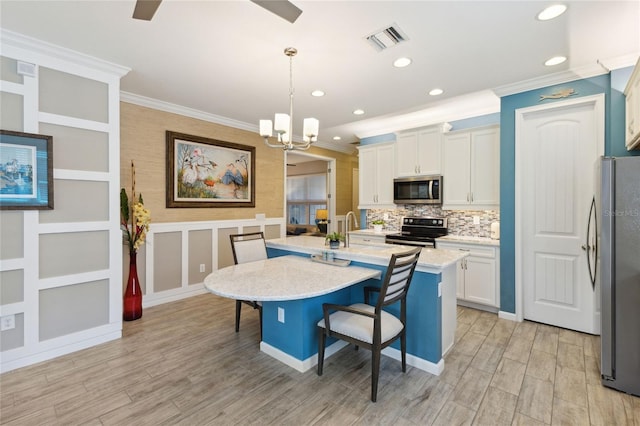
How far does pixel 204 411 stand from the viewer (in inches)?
76.5

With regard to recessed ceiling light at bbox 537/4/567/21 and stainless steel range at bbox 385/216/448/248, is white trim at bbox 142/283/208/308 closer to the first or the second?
stainless steel range at bbox 385/216/448/248

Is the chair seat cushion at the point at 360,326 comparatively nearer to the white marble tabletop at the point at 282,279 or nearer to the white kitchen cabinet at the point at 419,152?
the white marble tabletop at the point at 282,279

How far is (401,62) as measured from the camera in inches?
110

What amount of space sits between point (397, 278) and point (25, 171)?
3.11m

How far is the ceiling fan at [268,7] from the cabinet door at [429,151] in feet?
11.2

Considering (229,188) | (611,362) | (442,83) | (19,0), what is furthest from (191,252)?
(611,362)

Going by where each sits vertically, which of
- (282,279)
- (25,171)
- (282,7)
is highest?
(282,7)

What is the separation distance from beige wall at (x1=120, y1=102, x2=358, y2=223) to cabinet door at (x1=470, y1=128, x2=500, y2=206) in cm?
320

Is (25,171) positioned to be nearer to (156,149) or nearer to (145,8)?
(156,149)

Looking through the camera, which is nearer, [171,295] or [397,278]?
[397,278]

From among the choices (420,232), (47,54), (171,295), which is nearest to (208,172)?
(171,295)

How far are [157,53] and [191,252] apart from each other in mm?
2617

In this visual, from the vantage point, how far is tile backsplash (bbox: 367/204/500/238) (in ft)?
14.0

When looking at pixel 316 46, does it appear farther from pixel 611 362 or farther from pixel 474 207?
pixel 611 362
